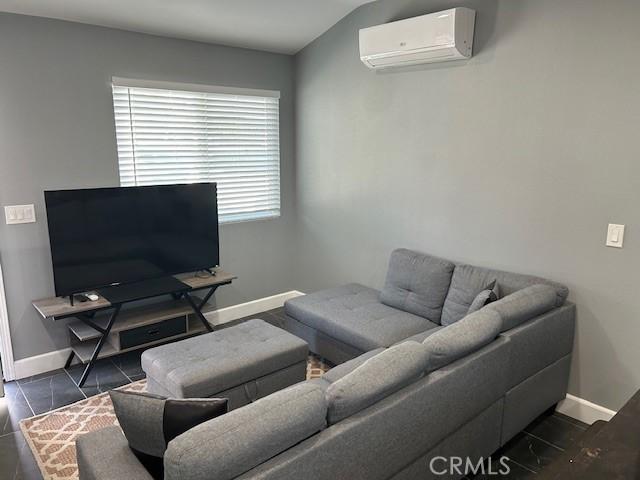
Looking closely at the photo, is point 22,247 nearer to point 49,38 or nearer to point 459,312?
point 49,38


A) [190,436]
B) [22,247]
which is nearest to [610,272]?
[190,436]

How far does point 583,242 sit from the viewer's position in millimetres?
2777

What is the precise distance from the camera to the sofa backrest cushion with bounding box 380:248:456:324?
10.9 ft

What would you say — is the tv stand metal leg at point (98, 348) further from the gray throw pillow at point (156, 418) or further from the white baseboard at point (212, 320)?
the gray throw pillow at point (156, 418)

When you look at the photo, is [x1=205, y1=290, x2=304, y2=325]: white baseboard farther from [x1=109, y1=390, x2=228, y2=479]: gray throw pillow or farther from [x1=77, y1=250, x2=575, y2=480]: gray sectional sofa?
[x1=109, y1=390, x2=228, y2=479]: gray throw pillow

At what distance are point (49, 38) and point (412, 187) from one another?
2828 mm

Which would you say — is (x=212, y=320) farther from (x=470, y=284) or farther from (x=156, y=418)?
(x=156, y=418)

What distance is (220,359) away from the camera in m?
2.73

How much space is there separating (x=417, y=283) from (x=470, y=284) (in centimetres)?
41

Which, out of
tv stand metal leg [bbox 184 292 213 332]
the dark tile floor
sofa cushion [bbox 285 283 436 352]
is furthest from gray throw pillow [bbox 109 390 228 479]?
tv stand metal leg [bbox 184 292 213 332]

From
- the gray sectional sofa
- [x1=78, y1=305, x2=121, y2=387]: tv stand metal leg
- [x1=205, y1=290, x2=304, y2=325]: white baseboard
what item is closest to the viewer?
the gray sectional sofa

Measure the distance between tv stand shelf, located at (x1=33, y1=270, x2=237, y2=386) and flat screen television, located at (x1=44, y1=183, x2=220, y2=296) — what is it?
0.51 ft

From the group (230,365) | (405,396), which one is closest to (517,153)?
(405,396)

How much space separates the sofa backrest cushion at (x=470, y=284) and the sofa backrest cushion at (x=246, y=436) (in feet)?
5.75
